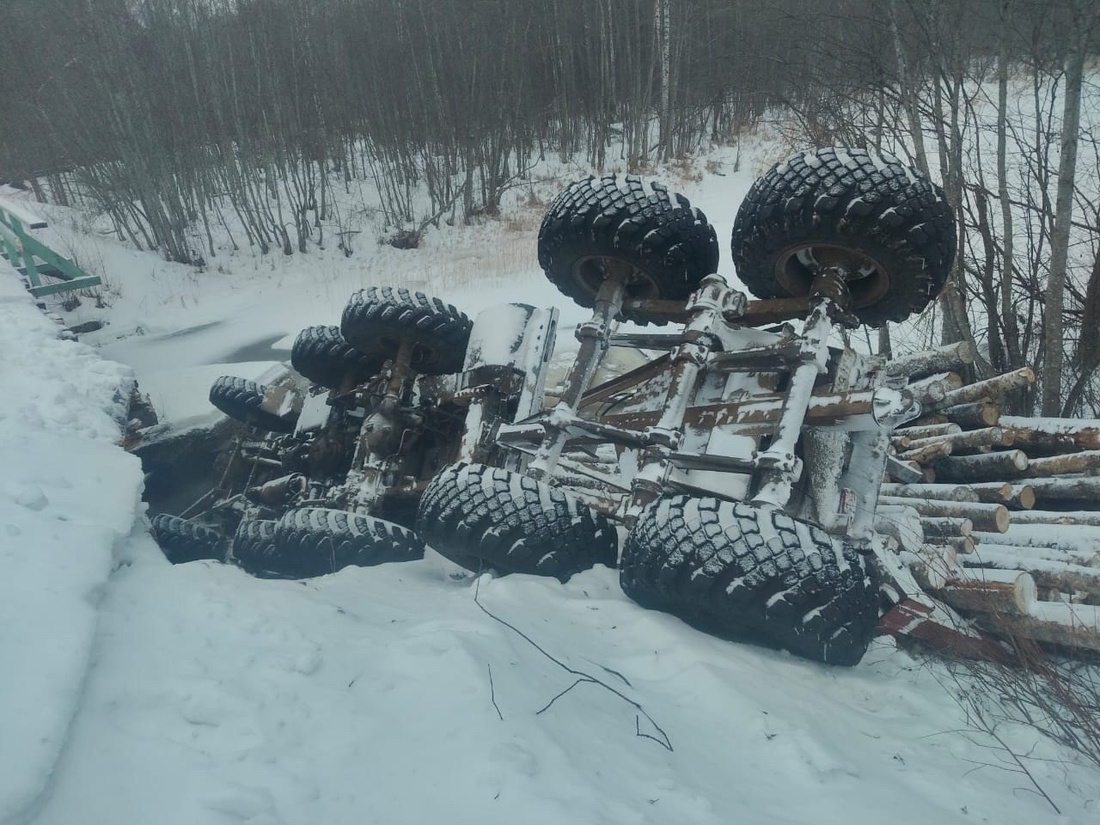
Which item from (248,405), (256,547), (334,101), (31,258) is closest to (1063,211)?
(256,547)

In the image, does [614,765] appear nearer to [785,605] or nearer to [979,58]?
[785,605]

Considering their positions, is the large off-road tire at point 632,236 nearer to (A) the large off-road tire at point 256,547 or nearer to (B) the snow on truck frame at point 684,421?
(B) the snow on truck frame at point 684,421

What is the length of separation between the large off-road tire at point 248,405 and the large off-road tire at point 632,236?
9.98 feet

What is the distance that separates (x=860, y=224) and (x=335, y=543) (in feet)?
10.3

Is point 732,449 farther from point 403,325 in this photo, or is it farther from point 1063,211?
point 1063,211

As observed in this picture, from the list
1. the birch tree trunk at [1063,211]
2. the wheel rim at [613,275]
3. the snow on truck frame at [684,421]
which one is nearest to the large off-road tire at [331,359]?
the snow on truck frame at [684,421]

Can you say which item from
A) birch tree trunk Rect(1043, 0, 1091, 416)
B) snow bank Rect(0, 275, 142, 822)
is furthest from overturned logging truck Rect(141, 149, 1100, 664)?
snow bank Rect(0, 275, 142, 822)

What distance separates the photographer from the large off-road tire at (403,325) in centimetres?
486

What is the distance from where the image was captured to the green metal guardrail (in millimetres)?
10234

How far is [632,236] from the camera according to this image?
402cm

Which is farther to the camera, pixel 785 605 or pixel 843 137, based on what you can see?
pixel 843 137

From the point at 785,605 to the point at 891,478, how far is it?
2780 mm

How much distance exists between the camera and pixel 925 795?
2.08 m

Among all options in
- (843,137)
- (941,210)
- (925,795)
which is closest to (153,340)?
(843,137)
